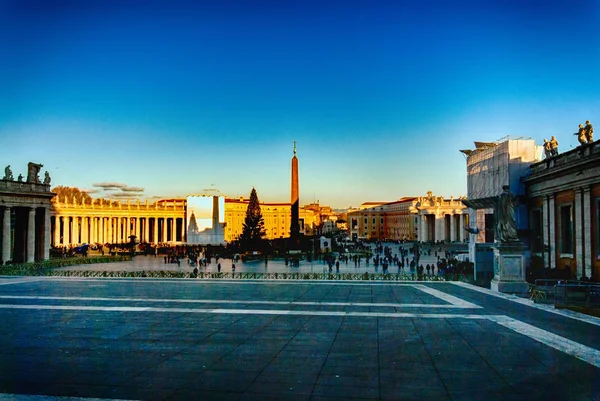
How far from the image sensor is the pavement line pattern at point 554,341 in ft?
34.7

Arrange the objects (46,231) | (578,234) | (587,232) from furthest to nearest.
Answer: (46,231)
(578,234)
(587,232)

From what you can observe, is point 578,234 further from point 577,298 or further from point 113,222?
point 113,222

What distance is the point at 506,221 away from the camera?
22625 mm

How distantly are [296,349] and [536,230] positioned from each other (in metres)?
30.5

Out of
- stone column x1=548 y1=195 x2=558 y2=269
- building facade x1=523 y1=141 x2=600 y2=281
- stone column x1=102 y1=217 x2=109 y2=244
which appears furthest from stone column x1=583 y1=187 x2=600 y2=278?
stone column x1=102 y1=217 x2=109 y2=244

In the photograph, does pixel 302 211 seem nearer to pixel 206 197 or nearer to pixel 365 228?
pixel 365 228

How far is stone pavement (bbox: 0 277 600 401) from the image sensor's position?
851 centimetres

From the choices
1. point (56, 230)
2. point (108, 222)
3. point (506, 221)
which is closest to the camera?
point (506, 221)

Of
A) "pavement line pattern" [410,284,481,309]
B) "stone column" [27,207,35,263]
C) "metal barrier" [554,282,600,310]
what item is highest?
"stone column" [27,207,35,263]

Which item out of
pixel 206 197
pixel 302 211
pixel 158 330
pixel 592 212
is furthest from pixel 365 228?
pixel 158 330

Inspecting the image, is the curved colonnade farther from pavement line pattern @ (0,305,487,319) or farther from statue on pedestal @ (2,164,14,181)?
pavement line pattern @ (0,305,487,319)

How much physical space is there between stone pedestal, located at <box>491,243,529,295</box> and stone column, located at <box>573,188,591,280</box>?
24.8ft

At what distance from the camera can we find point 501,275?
2261cm

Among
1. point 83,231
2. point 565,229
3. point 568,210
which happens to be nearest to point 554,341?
point 565,229
